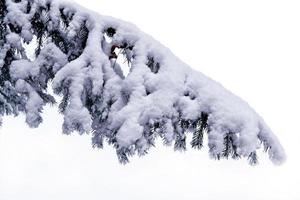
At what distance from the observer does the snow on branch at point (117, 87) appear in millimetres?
4082

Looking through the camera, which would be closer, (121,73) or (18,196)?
(121,73)

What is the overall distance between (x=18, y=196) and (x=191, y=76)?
11070 centimetres

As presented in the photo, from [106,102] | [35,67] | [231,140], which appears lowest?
[231,140]

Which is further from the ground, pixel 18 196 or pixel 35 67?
pixel 18 196

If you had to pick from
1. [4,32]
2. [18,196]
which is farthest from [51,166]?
[4,32]

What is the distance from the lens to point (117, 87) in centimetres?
433

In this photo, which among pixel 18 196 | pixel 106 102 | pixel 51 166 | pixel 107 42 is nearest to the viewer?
pixel 106 102

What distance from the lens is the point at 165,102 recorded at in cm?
412

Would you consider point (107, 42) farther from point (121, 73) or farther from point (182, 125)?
point (182, 125)

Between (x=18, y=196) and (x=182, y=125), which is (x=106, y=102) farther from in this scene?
(x=18, y=196)

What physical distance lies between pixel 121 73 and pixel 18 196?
362 feet

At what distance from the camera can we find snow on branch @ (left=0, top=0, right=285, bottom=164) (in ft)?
13.4

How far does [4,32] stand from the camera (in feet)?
16.0

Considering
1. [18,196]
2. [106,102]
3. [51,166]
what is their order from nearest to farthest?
[106,102] → [18,196] → [51,166]
